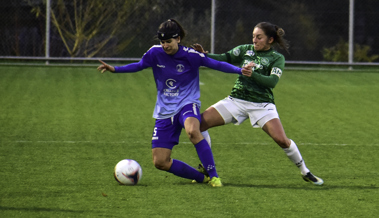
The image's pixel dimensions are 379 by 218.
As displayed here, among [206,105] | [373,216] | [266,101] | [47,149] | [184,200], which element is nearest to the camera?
[373,216]

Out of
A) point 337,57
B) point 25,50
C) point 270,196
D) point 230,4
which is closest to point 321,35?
point 337,57

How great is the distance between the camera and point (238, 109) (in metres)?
7.00

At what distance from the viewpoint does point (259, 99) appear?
6.95 meters

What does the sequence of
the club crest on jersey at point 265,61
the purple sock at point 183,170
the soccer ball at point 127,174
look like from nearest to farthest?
the soccer ball at point 127,174 → the purple sock at point 183,170 → the club crest on jersey at point 265,61

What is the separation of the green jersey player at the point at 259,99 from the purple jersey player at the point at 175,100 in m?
0.34

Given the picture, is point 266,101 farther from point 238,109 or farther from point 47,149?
point 47,149

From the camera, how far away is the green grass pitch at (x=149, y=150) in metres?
5.80

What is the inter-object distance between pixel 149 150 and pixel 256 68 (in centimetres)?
233

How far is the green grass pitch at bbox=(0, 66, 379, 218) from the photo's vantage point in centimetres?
580

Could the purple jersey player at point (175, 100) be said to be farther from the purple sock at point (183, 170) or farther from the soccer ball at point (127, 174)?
the soccer ball at point (127, 174)

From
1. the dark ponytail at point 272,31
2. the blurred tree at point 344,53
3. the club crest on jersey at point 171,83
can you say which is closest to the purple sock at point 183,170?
the club crest on jersey at point 171,83

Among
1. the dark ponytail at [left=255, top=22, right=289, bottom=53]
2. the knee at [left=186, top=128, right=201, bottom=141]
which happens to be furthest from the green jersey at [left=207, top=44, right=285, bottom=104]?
→ the knee at [left=186, top=128, right=201, bottom=141]

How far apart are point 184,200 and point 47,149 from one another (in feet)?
10.5

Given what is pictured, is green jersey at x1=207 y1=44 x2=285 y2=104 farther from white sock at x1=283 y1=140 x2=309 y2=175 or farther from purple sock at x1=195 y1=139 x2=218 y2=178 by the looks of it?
purple sock at x1=195 y1=139 x2=218 y2=178
